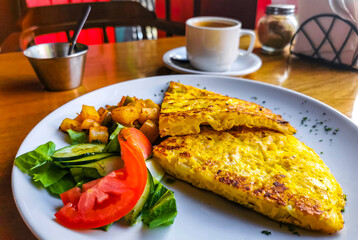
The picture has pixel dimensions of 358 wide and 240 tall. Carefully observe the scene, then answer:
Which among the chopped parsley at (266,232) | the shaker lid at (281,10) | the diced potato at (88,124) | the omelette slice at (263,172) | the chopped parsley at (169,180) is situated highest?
the shaker lid at (281,10)

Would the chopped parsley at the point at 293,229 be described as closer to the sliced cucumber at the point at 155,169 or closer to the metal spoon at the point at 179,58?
the sliced cucumber at the point at 155,169

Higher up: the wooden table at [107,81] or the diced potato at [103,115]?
the diced potato at [103,115]

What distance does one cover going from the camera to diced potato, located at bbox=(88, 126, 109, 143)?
141 centimetres

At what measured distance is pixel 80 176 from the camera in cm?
121

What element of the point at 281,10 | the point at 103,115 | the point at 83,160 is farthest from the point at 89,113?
the point at 281,10

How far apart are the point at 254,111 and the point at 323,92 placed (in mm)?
1024

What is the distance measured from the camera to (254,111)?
151 centimetres

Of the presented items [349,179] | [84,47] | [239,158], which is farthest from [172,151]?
[84,47]

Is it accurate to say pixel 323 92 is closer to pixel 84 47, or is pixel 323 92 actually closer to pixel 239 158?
pixel 239 158

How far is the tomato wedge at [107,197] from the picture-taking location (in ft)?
3.19

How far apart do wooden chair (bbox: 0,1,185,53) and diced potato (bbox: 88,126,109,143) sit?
9.36ft

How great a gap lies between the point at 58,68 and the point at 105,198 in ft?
4.28

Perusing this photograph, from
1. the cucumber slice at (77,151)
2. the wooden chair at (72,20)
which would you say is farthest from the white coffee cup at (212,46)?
the wooden chair at (72,20)

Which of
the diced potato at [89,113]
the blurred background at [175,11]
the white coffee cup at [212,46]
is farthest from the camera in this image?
the blurred background at [175,11]
